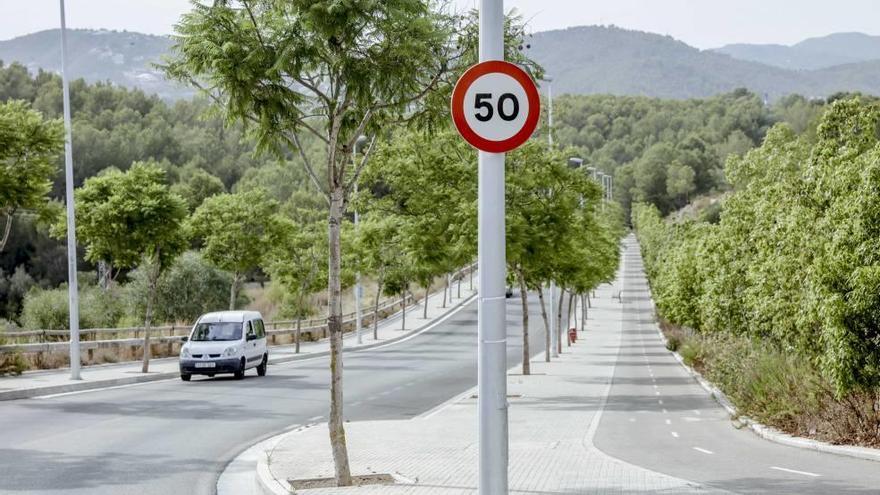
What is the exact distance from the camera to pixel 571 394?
1146 inches

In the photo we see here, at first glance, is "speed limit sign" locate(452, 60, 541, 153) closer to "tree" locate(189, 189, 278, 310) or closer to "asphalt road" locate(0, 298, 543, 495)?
"asphalt road" locate(0, 298, 543, 495)

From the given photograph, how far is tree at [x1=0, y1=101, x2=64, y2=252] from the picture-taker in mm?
22984

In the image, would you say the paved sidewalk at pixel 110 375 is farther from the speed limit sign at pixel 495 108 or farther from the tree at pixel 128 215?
the speed limit sign at pixel 495 108

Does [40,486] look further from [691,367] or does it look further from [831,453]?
[691,367]

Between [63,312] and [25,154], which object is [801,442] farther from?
[63,312]

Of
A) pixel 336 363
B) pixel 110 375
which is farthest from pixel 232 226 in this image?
pixel 336 363

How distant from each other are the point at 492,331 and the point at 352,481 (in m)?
5.22

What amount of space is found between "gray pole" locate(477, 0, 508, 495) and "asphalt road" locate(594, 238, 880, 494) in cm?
534

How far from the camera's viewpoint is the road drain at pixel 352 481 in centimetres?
1179

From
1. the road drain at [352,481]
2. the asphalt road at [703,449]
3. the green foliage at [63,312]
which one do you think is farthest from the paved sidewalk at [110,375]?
the road drain at [352,481]

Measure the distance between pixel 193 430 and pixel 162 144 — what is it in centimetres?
9309

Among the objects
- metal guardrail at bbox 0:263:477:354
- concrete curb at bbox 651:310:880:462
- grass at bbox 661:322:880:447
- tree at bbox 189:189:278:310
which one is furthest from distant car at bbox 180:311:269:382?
concrete curb at bbox 651:310:880:462

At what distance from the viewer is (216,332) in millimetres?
30594

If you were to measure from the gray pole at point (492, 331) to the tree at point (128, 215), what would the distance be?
24.7m
